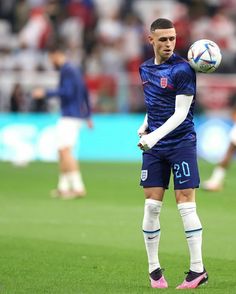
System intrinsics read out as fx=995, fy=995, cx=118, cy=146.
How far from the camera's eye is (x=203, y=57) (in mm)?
9164

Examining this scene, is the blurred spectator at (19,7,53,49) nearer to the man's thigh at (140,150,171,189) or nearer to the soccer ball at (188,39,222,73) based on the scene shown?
the man's thigh at (140,150,171,189)

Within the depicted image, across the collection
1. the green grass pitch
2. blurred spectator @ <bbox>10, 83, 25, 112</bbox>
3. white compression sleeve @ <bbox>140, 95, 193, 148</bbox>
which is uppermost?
white compression sleeve @ <bbox>140, 95, 193, 148</bbox>

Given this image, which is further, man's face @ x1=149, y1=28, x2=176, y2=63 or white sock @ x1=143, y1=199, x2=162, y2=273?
white sock @ x1=143, y1=199, x2=162, y2=273

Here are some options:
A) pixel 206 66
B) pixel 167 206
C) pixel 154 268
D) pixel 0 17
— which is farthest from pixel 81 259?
pixel 0 17

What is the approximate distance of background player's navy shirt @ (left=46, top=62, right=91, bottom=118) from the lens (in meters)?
17.7

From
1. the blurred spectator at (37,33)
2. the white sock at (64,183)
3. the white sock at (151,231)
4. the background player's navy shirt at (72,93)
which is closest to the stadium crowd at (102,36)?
the blurred spectator at (37,33)

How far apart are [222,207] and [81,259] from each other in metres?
5.29

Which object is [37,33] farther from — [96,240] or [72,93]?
[96,240]

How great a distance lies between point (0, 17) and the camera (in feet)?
95.9

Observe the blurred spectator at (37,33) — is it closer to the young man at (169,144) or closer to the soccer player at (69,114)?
the soccer player at (69,114)

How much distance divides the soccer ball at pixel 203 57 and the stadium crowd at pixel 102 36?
643 inches

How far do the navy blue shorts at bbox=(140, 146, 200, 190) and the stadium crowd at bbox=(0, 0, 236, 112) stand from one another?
16.1m

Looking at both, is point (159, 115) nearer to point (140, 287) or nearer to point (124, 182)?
point (140, 287)

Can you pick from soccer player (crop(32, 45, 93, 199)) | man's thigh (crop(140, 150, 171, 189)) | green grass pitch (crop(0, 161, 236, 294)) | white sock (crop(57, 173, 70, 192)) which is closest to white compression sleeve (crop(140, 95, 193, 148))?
man's thigh (crop(140, 150, 171, 189))
